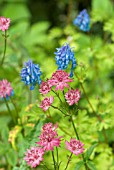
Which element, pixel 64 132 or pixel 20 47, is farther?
pixel 20 47

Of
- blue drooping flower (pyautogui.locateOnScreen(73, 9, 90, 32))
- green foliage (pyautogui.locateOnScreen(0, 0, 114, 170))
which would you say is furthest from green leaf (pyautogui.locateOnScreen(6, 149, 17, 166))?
blue drooping flower (pyautogui.locateOnScreen(73, 9, 90, 32))

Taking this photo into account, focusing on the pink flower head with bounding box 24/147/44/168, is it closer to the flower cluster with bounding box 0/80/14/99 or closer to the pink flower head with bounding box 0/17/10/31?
the flower cluster with bounding box 0/80/14/99

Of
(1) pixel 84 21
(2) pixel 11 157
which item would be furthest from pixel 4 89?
(1) pixel 84 21

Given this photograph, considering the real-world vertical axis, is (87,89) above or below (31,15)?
below

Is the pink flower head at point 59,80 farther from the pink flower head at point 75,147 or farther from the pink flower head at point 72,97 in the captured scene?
the pink flower head at point 75,147

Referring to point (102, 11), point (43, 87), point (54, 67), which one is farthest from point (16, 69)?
point (43, 87)

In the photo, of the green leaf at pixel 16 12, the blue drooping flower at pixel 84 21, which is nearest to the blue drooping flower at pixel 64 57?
the blue drooping flower at pixel 84 21

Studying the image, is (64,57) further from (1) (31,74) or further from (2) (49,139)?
(2) (49,139)

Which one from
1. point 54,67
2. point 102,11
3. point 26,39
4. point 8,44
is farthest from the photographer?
point 26,39

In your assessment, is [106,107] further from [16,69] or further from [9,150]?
[16,69]

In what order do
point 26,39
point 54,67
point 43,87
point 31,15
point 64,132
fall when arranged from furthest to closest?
point 31,15 → point 26,39 → point 54,67 → point 64,132 → point 43,87

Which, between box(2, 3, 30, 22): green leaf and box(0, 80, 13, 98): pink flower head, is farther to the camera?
box(2, 3, 30, 22): green leaf
